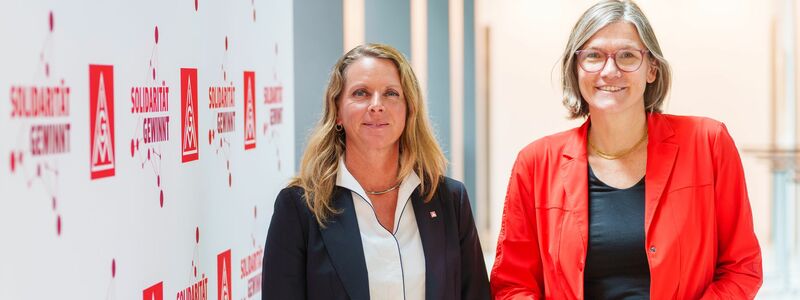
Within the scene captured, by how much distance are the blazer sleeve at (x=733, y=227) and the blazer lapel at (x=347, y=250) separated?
32.0 inches

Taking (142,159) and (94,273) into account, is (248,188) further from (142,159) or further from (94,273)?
(94,273)

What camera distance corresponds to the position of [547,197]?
2572 millimetres

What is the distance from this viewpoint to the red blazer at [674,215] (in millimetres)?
2416

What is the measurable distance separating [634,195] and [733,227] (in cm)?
24

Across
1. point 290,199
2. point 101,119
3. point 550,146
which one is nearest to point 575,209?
point 550,146

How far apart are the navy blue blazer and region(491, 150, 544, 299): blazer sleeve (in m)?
0.17

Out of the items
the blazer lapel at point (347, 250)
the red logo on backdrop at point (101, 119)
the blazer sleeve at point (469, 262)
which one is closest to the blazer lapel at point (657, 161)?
the blazer sleeve at point (469, 262)

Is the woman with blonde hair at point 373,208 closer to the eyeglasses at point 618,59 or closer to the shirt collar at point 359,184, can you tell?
the shirt collar at point 359,184

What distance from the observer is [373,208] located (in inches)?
96.3

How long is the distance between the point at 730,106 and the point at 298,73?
256 inches

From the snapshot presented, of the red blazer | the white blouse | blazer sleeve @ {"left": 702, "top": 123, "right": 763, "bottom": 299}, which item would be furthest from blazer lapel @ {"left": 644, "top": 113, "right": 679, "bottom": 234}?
the white blouse

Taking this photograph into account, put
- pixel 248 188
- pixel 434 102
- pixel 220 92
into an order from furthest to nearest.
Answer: pixel 434 102 < pixel 248 188 < pixel 220 92

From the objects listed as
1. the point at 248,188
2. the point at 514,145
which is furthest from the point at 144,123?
the point at 514,145

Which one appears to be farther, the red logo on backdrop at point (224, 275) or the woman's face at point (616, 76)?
the red logo on backdrop at point (224, 275)
